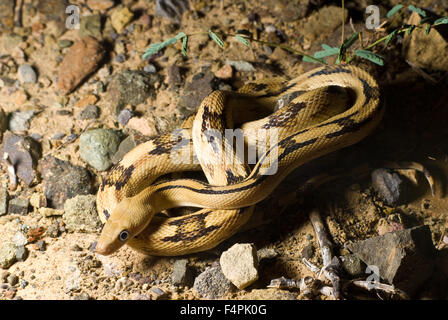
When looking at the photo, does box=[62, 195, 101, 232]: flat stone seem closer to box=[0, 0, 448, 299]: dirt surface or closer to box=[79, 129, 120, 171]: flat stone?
box=[0, 0, 448, 299]: dirt surface

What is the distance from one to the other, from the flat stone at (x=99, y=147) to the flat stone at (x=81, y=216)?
47 cm

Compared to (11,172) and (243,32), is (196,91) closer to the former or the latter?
(243,32)

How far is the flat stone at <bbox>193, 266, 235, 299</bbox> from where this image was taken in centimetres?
338

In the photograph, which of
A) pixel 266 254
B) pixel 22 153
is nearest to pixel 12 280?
pixel 22 153

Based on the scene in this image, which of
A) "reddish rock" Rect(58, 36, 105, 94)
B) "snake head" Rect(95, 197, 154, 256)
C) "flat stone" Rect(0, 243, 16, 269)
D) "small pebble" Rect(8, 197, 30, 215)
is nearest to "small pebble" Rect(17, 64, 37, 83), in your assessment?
"reddish rock" Rect(58, 36, 105, 94)

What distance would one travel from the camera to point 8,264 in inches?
143

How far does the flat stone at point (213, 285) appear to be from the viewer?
3.38 metres

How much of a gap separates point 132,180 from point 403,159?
262cm

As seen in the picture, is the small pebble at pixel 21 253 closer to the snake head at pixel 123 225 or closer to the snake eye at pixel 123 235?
the snake head at pixel 123 225

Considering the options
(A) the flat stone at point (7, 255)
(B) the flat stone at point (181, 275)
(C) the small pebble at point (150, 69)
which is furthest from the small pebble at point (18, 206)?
(C) the small pebble at point (150, 69)

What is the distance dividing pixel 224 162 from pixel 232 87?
1316 mm

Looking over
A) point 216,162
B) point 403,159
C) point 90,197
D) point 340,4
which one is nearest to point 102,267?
point 90,197
